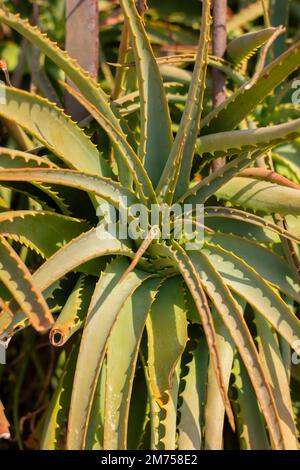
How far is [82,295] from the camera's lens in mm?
966

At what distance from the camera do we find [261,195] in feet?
3.27

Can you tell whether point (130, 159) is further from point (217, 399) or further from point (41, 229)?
point (217, 399)

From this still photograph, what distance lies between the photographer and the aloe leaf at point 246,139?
858mm

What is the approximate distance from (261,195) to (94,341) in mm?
320

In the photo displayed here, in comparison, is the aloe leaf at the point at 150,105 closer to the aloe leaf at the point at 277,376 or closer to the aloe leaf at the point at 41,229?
the aloe leaf at the point at 41,229

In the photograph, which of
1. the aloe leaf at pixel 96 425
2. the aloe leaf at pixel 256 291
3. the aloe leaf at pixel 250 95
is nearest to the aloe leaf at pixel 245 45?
the aloe leaf at pixel 250 95

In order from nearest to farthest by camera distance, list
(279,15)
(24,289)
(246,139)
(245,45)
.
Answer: (24,289) → (246,139) → (245,45) → (279,15)

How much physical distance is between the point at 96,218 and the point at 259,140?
0.28 m

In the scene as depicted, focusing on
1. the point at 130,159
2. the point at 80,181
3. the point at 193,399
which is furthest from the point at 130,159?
the point at 193,399

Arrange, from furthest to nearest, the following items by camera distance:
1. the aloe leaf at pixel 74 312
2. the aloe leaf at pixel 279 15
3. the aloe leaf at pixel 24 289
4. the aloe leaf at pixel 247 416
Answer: the aloe leaf at pixel 279 15 < the aloe leaf at pixel 247 416 < the aloe leaf at pixel 74 312 < the aloe leaf at pixel 24 289

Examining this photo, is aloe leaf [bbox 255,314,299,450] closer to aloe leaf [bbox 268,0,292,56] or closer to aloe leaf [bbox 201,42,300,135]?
aloe leaf [bbox 201,42,300,135]

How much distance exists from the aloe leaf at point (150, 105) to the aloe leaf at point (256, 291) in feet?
0.52

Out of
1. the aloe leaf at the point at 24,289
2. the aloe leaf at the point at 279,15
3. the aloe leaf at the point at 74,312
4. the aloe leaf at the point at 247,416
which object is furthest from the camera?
the aloe leaf at the point at 279,15

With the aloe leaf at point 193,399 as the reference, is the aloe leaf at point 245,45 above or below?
above
